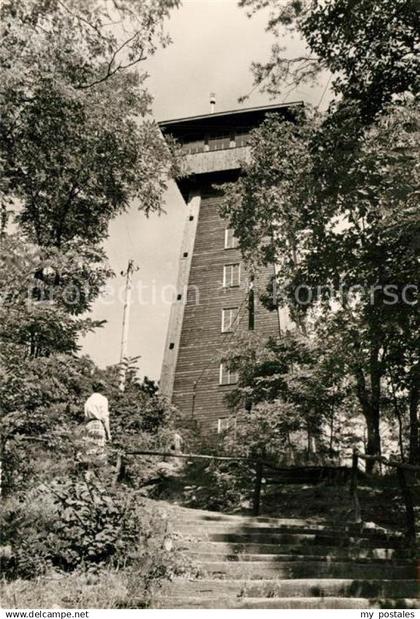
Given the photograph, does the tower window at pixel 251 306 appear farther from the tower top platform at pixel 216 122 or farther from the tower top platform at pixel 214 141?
the tower top platform at pixel 216 122

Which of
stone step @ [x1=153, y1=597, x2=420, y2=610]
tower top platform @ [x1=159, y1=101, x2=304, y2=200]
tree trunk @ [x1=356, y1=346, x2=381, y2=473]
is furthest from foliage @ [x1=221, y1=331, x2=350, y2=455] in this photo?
tower top platform @ [x1=159, y1=101, x2=304, y2=200]

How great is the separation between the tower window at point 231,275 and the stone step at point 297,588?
21.6 meters

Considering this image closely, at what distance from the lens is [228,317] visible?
90.8ft

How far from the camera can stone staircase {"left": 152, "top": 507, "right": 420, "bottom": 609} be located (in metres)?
6.43

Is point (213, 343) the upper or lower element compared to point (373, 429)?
upper

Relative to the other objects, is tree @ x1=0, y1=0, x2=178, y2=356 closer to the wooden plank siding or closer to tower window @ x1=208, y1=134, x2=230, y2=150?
the wooden plank siding

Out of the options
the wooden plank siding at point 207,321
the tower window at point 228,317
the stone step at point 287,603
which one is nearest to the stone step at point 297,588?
the stone step at point 287,603

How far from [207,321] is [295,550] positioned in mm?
19644

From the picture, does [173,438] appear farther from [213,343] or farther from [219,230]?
[219,230]

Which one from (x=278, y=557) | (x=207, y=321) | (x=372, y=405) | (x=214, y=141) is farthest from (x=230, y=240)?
(x=278, y=557)

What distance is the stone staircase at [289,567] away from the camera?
643 cm

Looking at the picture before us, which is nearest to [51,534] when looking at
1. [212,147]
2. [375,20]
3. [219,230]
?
[375,20]

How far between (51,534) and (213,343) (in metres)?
20.1

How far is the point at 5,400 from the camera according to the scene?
6445mm
